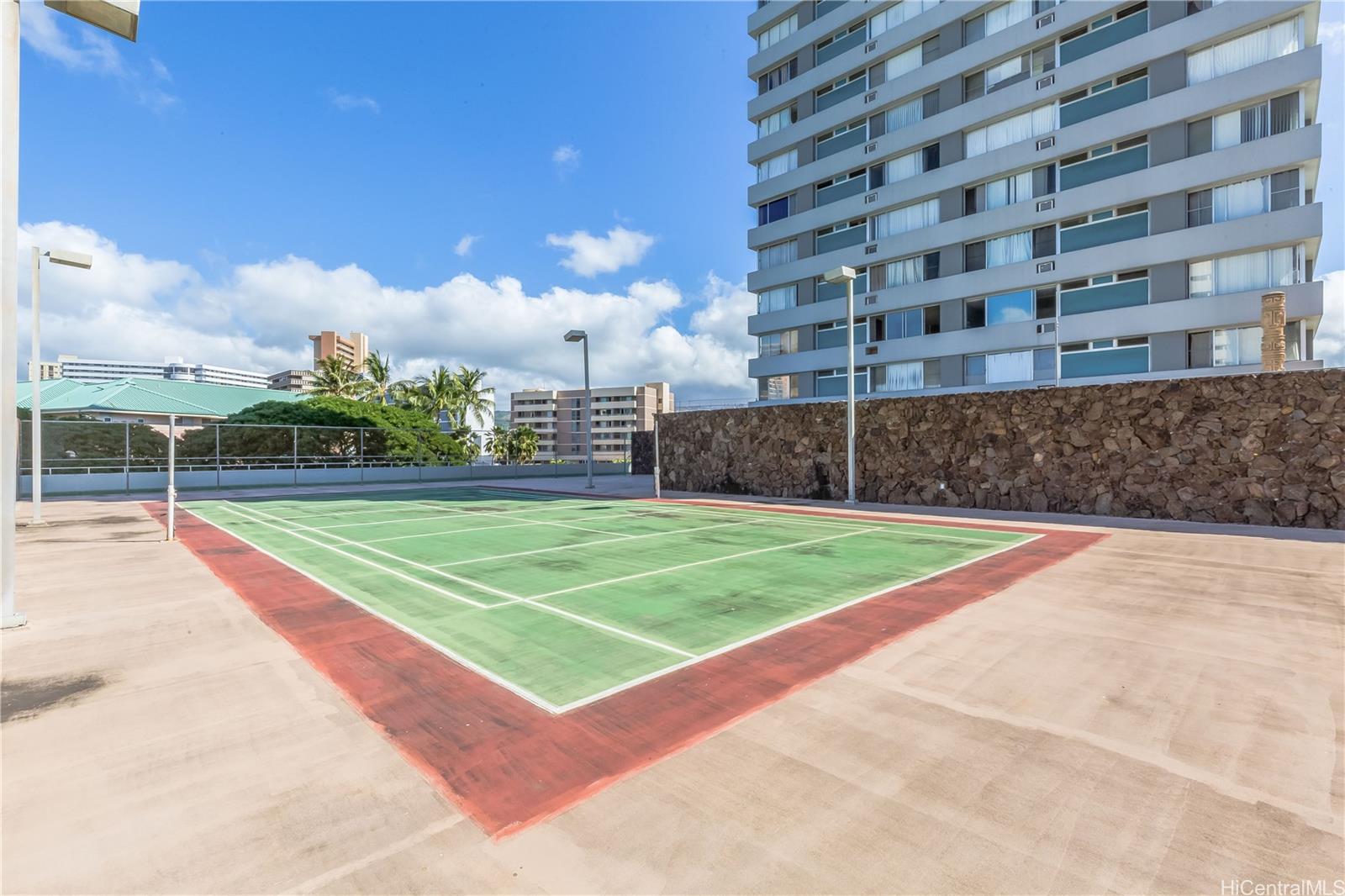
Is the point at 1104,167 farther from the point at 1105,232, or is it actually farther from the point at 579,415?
the point at 579,415

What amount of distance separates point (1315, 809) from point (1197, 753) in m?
0.62

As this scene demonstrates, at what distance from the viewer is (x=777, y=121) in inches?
1661

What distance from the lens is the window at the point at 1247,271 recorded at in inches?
930

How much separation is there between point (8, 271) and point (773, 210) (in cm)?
4135

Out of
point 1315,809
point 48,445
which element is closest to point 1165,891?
point 1315,809

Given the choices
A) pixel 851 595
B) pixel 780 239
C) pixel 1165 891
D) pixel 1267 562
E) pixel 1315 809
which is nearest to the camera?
pixel 1165 891

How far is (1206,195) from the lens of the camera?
1000 inches

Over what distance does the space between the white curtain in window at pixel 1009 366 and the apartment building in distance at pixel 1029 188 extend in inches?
3.5

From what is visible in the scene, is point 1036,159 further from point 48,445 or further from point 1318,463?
point 48,445

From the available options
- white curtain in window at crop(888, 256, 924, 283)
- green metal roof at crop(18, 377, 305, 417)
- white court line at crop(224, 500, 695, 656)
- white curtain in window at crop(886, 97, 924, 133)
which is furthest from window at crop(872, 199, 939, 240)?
green metal roof at crop(18, 377, 305, 417)

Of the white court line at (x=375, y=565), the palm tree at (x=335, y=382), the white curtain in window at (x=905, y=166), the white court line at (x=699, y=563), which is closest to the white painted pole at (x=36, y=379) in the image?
the white court line at (x=375, y=565)

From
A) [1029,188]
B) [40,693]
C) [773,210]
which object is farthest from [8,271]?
[773,210]

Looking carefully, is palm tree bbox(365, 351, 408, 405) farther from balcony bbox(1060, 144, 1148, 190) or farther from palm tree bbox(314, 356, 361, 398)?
balcony bbox(1060, 144, 1148, 190)

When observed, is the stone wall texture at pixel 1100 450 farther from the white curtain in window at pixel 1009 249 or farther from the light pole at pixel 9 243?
the light pole at pixel 9 243
